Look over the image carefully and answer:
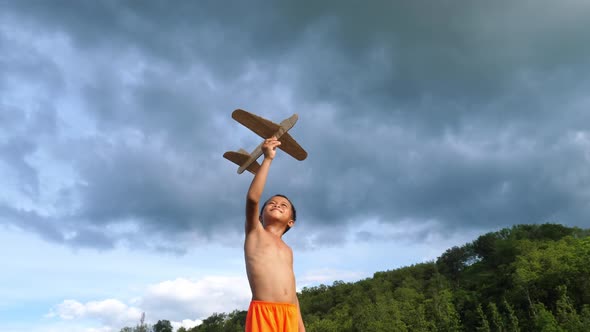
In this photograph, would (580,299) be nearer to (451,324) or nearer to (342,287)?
(451,324)

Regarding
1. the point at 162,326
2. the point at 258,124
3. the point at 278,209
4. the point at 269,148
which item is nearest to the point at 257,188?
the point at 269,148

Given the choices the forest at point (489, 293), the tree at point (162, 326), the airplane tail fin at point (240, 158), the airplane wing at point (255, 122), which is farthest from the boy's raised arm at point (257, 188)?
the tree at point (162, 326)

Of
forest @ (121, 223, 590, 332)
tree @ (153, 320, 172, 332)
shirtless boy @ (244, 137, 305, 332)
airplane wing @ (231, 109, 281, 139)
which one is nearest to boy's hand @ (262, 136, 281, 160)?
shirtless boy @ (244, 137, 305, 332)

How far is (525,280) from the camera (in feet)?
104

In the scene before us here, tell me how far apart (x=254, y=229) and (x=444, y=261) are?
201ft

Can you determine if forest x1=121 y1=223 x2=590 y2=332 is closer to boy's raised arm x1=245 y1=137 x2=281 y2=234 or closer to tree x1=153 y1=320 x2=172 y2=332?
boy's raised arm x1=245 y1=137 x2=281 y2=234

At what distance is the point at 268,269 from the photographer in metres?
3.53

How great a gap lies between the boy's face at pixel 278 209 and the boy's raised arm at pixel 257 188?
296 mm

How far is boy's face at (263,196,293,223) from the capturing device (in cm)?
397

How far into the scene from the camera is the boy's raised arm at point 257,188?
3467 mm

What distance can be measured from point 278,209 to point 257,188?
60 centimetres

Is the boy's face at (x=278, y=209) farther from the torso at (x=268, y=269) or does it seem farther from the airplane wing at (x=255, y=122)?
the airplane wing at (x=255, y=122)

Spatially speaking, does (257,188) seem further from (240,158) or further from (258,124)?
(240,158)

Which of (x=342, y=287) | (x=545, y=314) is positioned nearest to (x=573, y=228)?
(x=342, y=287)
